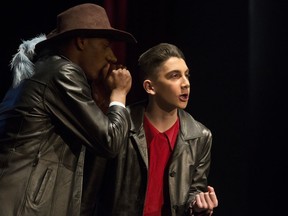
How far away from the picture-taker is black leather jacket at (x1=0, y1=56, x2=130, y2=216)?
4.97ft

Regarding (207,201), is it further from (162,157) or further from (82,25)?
(82,25)

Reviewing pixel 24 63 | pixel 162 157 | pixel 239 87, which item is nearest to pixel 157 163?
pixel 162 157

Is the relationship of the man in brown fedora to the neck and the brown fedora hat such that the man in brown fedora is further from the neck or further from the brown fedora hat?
the neck

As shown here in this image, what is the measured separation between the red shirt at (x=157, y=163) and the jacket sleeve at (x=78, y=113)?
337mm

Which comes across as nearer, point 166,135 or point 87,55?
point 87,55

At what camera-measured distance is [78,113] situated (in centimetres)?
153

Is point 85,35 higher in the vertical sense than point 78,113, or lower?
higher

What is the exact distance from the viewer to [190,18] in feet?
8.36

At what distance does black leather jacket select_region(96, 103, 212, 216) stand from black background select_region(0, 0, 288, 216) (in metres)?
0.51

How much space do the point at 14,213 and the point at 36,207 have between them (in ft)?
0.20

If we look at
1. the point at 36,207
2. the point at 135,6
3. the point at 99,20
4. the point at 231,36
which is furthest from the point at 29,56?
the point at 231,36

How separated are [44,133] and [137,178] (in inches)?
16.8

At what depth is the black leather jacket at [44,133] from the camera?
4.97 ft

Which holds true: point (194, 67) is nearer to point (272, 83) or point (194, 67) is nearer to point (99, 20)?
point (272, 83)
